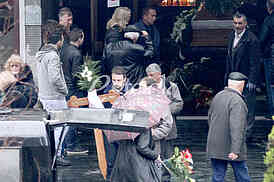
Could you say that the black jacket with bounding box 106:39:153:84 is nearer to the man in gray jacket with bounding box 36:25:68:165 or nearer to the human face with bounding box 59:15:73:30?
the human face with bounding box 59:15:73:30

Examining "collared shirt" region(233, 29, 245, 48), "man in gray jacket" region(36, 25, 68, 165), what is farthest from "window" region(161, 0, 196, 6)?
"man in gray jacket" region(36, 25, 68, 165)

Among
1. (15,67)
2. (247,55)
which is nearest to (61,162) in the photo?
(15,67)

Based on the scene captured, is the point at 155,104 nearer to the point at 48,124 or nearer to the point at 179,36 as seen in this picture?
the point at 48,124

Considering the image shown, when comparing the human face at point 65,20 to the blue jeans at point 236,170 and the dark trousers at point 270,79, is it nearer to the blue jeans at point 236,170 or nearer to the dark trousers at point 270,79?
the dark trousers at point 270,79

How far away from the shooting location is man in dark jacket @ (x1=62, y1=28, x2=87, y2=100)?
1153cm

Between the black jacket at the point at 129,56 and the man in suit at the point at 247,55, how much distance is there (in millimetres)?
1439

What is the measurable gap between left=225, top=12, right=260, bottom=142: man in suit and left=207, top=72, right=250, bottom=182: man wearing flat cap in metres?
3.30

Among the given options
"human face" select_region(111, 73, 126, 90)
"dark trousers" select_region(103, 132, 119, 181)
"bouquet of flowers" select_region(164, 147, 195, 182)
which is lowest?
"dark trousers" select_region(103, 132, 119, 181)

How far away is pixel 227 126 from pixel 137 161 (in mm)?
1523

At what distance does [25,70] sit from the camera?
33.5 feet

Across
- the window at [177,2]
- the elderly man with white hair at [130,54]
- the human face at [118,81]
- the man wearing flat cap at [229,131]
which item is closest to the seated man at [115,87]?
the human face at [118,81]

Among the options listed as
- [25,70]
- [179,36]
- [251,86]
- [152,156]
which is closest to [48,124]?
[152,156]

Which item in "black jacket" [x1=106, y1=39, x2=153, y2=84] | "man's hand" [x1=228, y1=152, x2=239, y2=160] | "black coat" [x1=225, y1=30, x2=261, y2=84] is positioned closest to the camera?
"man's hand" [x1=228, y1=152, x2=239, y2=160]

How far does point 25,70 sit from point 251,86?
377cm
